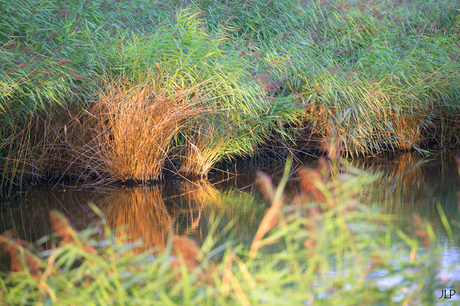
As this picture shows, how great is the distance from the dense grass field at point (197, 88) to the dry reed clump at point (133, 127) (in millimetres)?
13

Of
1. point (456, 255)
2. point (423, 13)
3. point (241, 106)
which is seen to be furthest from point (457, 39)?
point (456, 255)

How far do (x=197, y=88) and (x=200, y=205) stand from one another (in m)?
1.29

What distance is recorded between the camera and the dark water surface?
2.99m

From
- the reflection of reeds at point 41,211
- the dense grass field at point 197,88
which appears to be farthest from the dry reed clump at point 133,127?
the reflection of reeds at point 41,211

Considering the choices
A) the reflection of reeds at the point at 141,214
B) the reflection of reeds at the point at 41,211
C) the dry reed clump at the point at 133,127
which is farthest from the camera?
the dry reed clump at the point at 133,127

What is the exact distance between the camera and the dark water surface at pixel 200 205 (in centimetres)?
299

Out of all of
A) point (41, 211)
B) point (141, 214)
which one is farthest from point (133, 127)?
point (41, 211)

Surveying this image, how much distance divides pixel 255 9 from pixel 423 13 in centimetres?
254

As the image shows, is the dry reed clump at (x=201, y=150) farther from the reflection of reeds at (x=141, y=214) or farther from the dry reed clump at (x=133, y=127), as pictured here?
the reflection of reeds at (x=141, y=214)

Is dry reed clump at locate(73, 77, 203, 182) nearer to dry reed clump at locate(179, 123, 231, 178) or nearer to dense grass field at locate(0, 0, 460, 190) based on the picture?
dense grass field at locate(0, 0, 460, 190)

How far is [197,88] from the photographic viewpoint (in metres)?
4.42

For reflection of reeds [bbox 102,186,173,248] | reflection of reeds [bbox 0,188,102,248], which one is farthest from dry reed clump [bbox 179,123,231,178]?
reflection of reeds [bbox 0,188,102,248]

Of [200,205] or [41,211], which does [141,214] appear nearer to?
[200,205]

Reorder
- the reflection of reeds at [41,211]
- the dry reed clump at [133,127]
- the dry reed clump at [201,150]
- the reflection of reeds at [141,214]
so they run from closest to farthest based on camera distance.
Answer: the reflection of reeds at [141,214] → the reflection of reeds at [41,211] → the dry reed clump at [133,127] → the dry reed clump at [201,150]
